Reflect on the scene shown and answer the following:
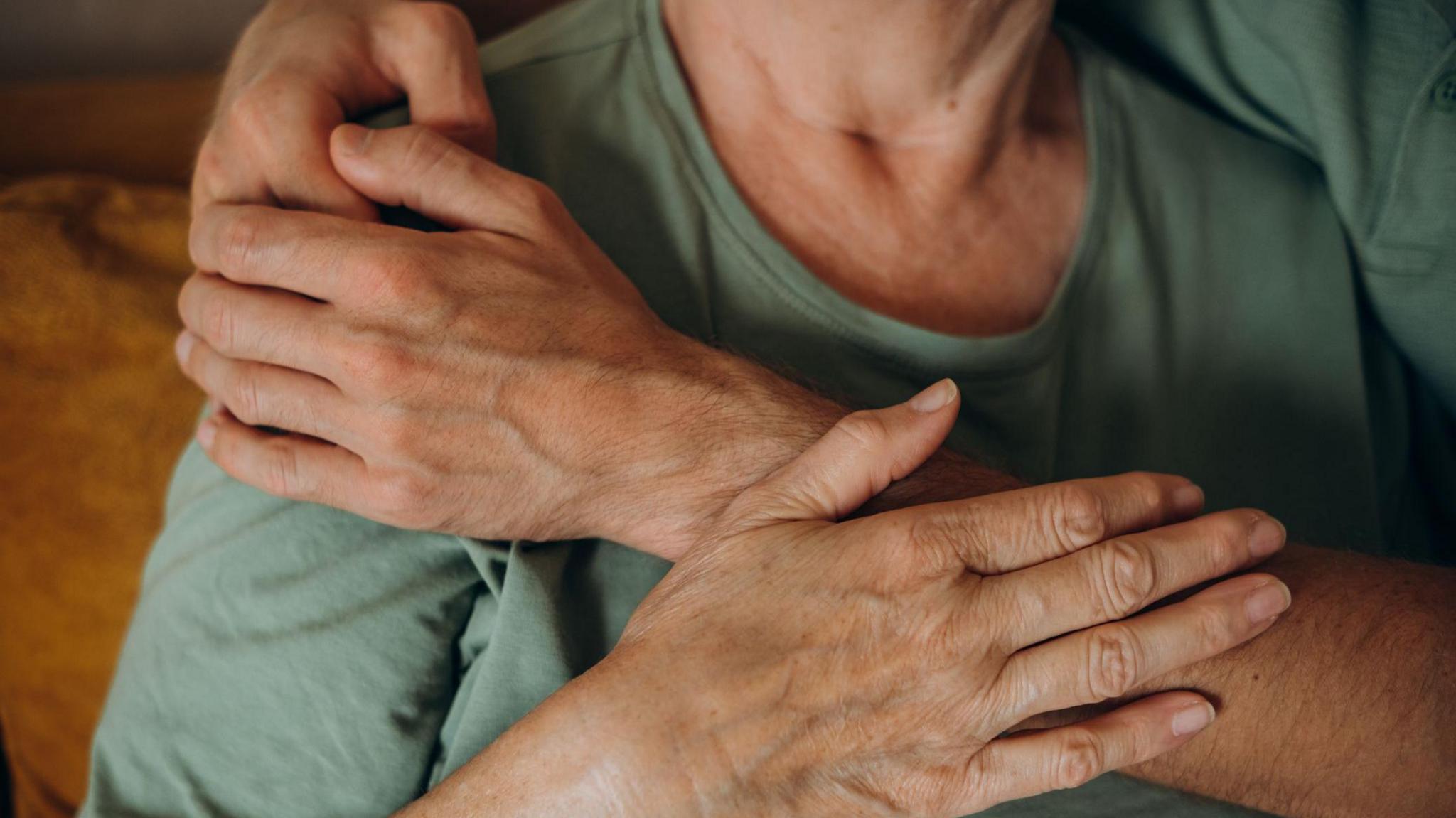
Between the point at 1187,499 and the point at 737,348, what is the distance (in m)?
0.38

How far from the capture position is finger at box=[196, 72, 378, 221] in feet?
2.47

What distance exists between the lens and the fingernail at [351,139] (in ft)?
2.45

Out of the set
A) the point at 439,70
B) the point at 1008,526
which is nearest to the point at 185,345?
the point at 439,70

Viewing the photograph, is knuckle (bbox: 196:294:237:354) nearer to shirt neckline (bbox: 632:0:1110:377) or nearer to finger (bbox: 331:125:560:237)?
A: finger (bbox: 331:125:560:237)

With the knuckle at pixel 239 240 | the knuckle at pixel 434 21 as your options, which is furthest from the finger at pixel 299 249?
the knuckle at pixel 434 21

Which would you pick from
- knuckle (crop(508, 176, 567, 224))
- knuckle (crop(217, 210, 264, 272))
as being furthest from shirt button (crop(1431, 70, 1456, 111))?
knuckle (crop(217, 210, 264, 272))

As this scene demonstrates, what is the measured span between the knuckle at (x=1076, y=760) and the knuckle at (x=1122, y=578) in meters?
0.09

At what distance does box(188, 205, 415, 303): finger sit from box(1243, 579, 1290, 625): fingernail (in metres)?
0.66

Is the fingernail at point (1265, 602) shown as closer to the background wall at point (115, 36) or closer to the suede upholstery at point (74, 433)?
the suede upholstery at point (74, 433)

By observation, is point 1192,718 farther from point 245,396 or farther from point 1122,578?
point 245,396

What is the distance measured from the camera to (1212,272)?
41.2 inches

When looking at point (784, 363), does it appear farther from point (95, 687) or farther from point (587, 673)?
point (95, 687)

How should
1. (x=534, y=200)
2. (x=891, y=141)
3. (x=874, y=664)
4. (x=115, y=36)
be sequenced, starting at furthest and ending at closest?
(x=115, y=36)
(x=891, y=141)
(x=534, y=200)
(x=874, y=664)

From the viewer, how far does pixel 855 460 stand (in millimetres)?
708
